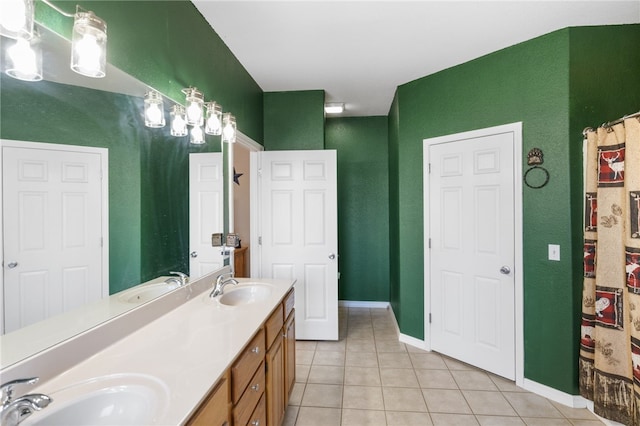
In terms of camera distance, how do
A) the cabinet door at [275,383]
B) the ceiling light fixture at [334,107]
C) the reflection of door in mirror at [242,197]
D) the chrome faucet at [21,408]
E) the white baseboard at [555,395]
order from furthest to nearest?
the ceiling light fixture at [334,107]
the reflection of door in mirror at [242,197]
the white baseboard at [555,395]
the cabinet door at [275,383]
the chrome faucet at [21,408]

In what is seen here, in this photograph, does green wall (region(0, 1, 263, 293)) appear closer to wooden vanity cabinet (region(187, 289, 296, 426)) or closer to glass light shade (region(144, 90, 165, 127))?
glass light shade (region(144, 90, 165, 127))

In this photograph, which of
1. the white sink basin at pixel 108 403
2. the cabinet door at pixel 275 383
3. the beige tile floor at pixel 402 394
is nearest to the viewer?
the white sink basin at pixel 108 403

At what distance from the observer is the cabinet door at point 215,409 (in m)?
0.84

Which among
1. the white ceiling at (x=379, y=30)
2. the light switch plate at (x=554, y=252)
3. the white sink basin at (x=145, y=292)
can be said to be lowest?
the white sink basin at (x=145, y=292)

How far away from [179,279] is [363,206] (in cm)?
287

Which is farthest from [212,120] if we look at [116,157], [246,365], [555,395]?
[555,395]

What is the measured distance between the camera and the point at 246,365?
1.22 metres

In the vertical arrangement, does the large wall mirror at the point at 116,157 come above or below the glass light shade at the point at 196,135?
below

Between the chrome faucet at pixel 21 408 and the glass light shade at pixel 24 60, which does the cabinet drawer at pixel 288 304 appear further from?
the glass light shade at pixel 24 60

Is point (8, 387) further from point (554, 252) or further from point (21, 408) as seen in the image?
point (554, 252)

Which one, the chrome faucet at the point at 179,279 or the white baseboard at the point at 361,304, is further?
the white baseboard at the point at 361,304

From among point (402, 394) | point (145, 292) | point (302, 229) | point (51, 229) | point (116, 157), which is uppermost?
point (116, 157)

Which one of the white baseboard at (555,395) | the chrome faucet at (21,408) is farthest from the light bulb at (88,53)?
the white baseboard at (555,395)

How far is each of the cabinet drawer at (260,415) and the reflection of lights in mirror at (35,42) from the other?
1488 mm
